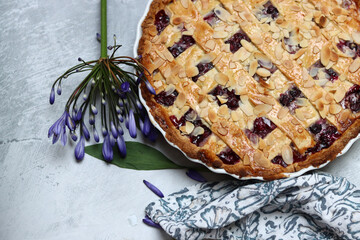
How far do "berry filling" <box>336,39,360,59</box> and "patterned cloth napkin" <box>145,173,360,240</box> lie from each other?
17.1 inches

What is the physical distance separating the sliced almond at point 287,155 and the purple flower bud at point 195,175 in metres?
0.33

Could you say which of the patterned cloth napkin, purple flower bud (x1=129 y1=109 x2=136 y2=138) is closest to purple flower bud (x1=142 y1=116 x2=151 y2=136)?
purple flower bud (x1=129 y1=109 x2=136 y2=138)

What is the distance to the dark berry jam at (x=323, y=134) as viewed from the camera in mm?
1655

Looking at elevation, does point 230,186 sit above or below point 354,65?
below

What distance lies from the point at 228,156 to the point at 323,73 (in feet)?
1.43

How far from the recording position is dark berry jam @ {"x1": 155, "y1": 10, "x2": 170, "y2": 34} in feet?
5.68

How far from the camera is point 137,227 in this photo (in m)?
1.82

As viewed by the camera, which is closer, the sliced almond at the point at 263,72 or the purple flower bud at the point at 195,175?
the sliced almond at the point at 263,72

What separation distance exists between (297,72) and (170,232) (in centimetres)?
71

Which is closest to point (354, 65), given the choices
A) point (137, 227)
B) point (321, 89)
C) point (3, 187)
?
point (321, 89)

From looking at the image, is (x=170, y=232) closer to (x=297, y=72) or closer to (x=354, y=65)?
(x=297, y=72)

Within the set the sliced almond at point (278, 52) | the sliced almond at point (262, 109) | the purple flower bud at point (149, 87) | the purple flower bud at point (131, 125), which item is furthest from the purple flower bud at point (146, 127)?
the sliced almond at point (278, 52)

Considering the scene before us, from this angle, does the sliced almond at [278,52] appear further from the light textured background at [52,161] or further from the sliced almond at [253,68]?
the light textured background at [52,161]

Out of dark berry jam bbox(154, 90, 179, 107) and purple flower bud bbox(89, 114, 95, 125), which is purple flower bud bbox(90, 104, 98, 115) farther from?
dark berry jam bbox(154, 90, 179, 107)
